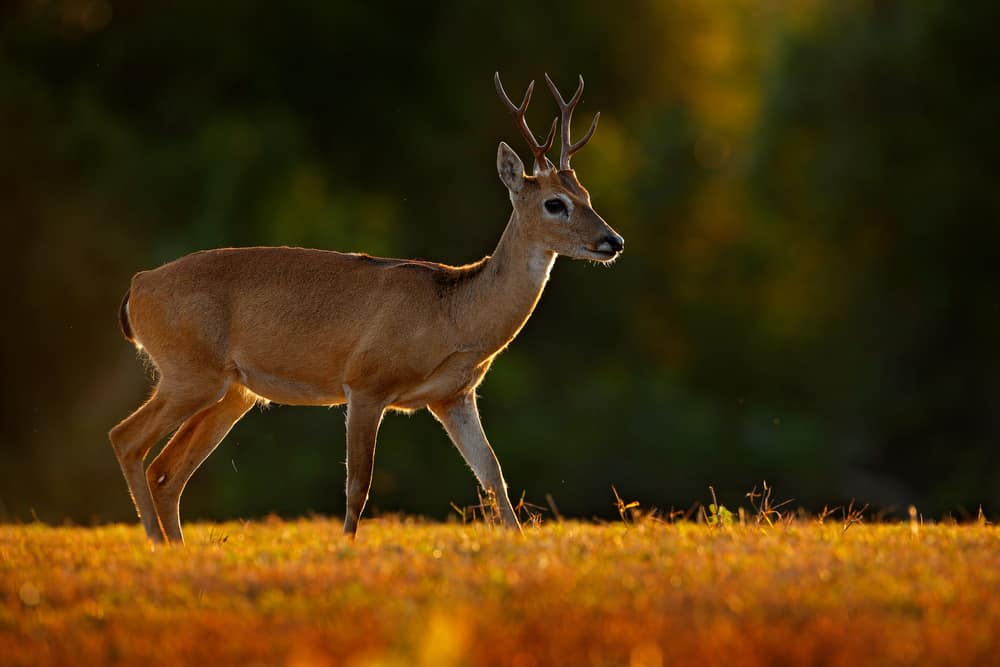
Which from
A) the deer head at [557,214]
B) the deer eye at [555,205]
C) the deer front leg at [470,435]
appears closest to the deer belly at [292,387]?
the deer front leg at [470,435]

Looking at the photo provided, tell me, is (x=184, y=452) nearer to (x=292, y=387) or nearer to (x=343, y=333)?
(x=292, y=387)

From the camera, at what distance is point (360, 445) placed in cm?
885

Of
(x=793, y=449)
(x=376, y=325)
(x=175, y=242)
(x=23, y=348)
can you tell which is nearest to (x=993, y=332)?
(x=793, y=449)

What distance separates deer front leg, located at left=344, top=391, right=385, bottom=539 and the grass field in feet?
5.52

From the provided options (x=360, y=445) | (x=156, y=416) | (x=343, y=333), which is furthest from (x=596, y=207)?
(x=360, y=445)

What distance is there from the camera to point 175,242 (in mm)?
24578

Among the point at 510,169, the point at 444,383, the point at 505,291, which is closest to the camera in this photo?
the point at 444,383

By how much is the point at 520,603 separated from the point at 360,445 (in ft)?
11.8

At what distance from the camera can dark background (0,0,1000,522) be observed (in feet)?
77.8

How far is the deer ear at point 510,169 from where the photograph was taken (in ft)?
31.8

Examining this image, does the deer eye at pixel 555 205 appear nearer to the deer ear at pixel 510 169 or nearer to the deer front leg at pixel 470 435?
the deer ear at pixel 510 169

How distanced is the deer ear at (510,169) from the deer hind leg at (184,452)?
208 centimetres

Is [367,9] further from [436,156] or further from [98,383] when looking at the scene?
[98,383]

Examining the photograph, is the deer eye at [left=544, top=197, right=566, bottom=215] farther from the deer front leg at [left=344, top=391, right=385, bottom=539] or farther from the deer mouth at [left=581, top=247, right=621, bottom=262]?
the deer front leg at [left=344, top=391, right=385, bottom=539]
